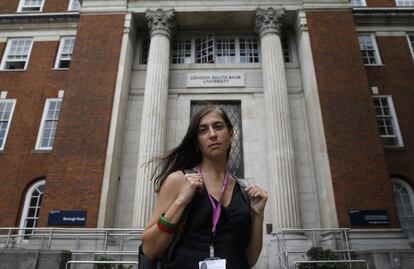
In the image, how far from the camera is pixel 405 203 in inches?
645

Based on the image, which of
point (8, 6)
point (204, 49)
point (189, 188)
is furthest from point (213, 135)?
point (8, 6)

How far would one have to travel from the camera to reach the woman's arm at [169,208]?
1.77m

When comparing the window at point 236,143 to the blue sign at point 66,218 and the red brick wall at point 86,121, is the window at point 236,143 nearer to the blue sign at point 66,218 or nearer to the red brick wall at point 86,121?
the red brick wall at point 86,121

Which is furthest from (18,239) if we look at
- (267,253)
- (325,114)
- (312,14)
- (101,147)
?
(312,14)

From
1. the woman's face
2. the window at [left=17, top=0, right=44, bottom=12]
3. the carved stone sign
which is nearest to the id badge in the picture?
the woman's face

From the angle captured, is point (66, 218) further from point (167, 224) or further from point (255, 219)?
point (167, 224)

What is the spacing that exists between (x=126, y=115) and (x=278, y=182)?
8.56m

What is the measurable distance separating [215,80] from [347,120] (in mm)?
7014

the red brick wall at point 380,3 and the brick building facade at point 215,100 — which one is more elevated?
the red brick wall at point 380,3

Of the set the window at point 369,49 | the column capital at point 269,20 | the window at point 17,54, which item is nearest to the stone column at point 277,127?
the column capital at point 269,20

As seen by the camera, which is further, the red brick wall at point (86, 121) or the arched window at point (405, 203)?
the arched window at point (405, 203)

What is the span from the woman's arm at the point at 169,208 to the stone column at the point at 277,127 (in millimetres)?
12179

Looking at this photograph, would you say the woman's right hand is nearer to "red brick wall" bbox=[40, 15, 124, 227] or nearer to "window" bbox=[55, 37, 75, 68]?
"red brick wall" bbox=[40, 15, 124, 227]

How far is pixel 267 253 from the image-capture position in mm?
12617
